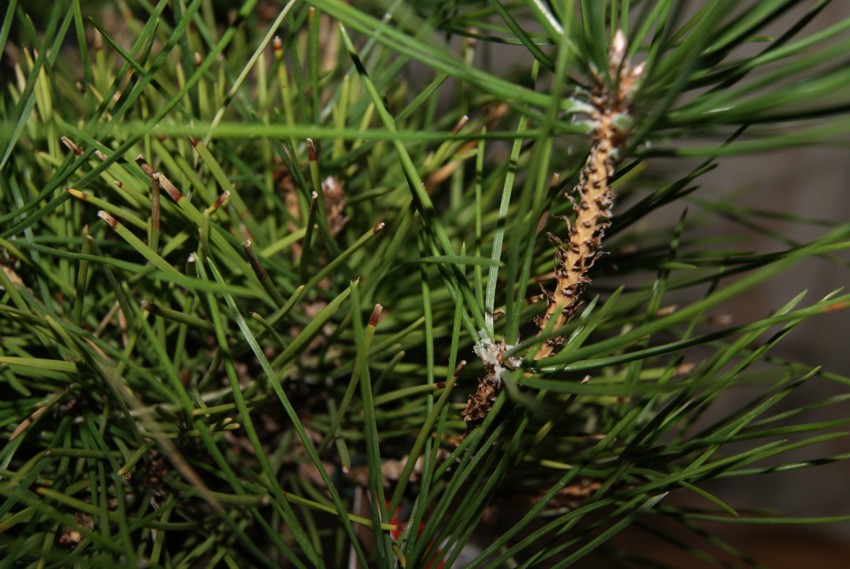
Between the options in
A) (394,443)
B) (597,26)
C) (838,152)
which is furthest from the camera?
(838,152)

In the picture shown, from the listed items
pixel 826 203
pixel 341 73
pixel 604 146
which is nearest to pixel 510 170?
pixel 604 146

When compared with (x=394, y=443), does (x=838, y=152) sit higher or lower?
higher

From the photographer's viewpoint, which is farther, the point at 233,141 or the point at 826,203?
the point at 826,203

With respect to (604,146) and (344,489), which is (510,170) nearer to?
(604,146)

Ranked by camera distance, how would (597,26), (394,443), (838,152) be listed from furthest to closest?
1. (838,152)
2. (394,443)
3. (597,26)
